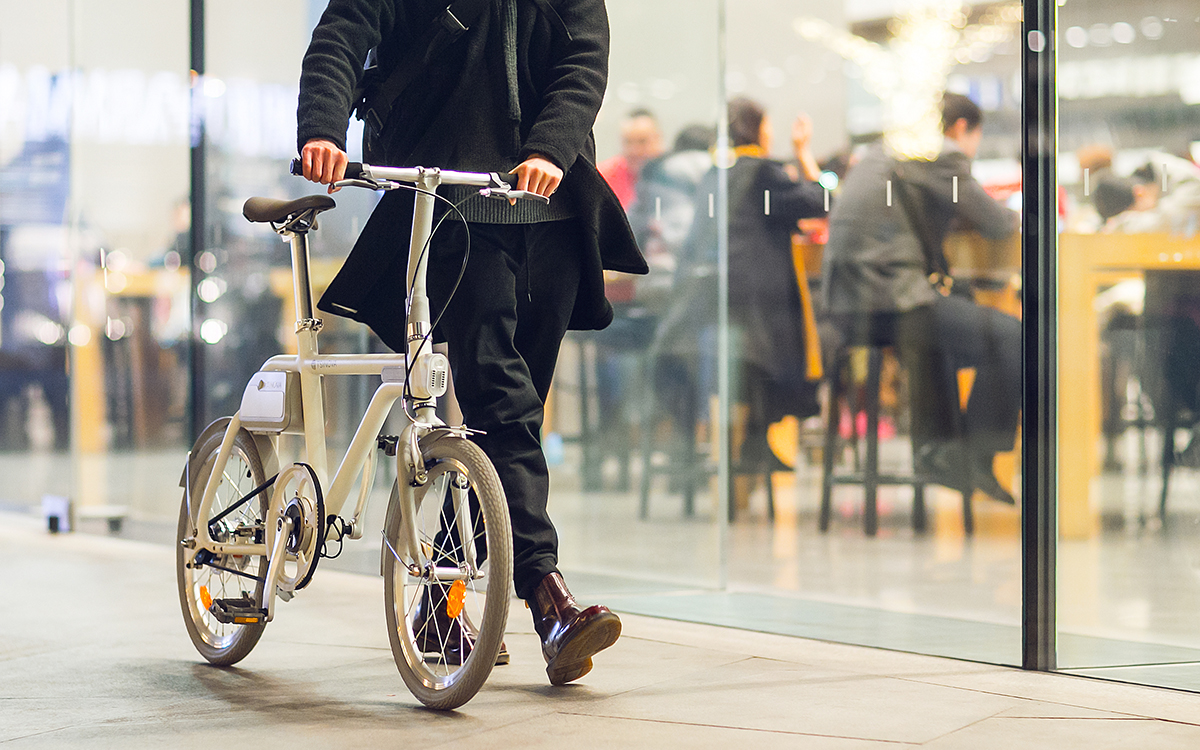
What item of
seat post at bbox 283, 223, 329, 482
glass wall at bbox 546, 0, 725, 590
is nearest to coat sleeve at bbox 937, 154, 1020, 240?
glass wall at bbox 546, 0, 725, 590

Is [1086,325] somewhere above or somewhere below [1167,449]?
above

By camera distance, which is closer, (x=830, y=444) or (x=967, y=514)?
(x=967, y=514)

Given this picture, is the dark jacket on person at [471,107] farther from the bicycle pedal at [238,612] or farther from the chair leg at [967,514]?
the chair leg at [967,514]

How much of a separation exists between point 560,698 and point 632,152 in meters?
1.72

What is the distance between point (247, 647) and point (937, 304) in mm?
1781

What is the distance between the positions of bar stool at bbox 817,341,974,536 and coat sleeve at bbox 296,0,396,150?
1.53 m

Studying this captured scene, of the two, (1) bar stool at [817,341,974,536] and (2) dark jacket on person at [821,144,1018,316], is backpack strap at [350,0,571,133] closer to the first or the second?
(2) dark jacket on person at [821,144,1018,316]

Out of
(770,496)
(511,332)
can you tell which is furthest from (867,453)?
(511,332)

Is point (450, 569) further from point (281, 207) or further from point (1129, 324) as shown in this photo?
point (1129, 324)

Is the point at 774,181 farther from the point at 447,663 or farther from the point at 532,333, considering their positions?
the point at 447,663

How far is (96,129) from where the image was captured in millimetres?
4578

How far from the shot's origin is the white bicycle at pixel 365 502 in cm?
195

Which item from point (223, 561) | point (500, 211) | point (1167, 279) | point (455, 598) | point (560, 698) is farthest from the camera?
point (1167, 279)

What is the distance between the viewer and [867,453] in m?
3.19
